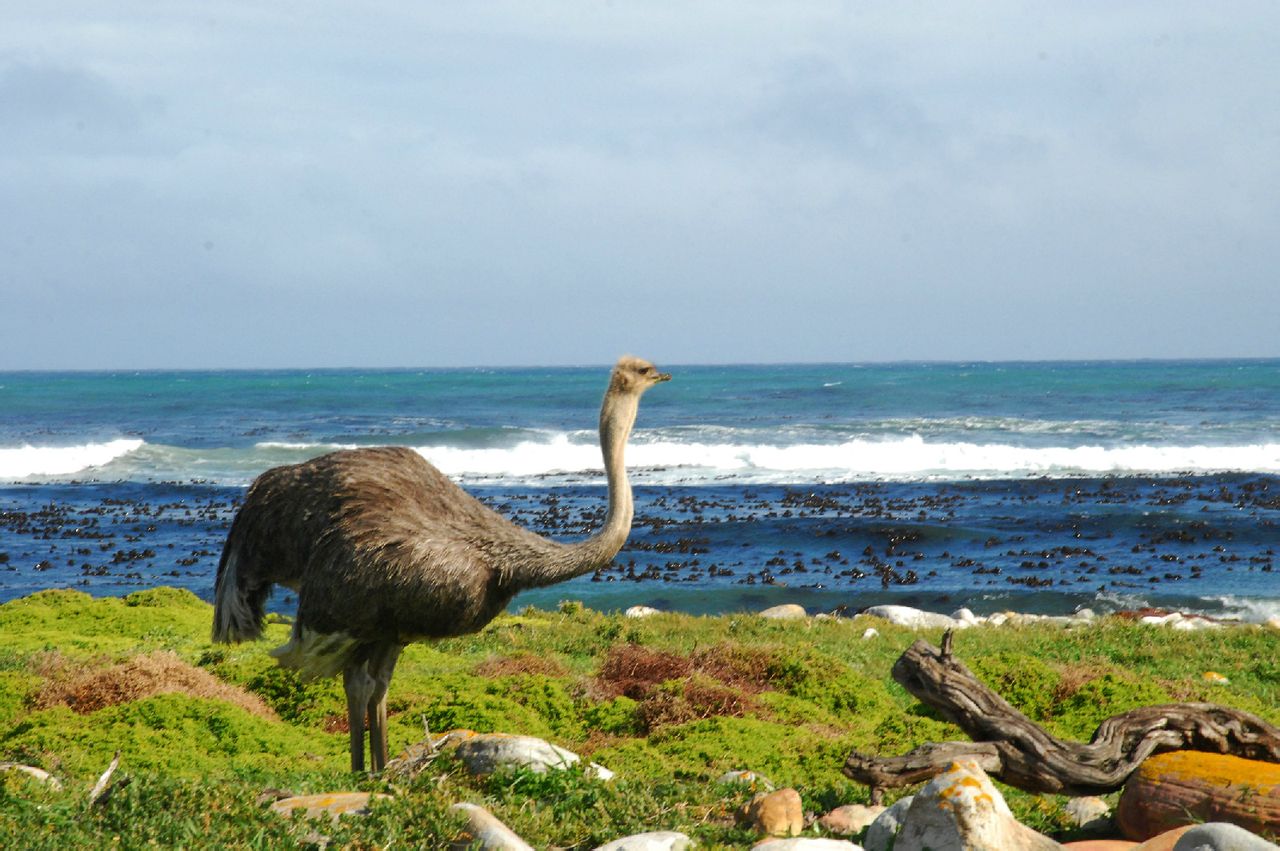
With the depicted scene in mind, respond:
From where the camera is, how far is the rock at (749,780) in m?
7.00

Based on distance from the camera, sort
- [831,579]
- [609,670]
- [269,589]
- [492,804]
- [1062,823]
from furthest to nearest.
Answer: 1. [831,579]
2. [609,670]
3. [269,589]
4. [1062,823]
5. [492,804]

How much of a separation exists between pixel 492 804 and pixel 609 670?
429 centimetres

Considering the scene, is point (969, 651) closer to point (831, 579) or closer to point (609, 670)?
point (609, 670)

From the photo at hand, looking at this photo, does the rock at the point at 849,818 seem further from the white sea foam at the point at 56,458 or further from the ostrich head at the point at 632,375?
the white sea foam at the point at 56,458

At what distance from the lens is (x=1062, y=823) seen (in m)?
6.67

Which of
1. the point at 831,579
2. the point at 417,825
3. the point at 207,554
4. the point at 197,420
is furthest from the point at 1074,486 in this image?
the point at 197,420

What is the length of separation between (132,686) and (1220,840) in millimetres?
6809

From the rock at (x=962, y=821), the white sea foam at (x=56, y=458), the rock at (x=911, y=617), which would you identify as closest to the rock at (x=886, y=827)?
the rock at (x=962, y=821)

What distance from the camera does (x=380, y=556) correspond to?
22.9 feet

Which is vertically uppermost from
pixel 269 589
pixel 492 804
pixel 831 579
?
pixel 269 589

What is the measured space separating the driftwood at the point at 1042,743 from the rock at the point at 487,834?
5.62 feet

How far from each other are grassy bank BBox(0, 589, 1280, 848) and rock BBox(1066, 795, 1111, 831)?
110mm

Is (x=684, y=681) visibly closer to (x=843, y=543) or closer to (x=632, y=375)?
(x=632, y=375)

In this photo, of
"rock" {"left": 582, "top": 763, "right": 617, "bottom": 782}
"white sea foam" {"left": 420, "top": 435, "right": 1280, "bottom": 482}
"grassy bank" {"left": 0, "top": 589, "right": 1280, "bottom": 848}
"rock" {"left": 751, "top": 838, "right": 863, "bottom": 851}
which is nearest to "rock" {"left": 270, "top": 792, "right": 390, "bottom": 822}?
"grassy bank" {"left": 0, "top": 589, "right": 1280, "bottom": 848}
